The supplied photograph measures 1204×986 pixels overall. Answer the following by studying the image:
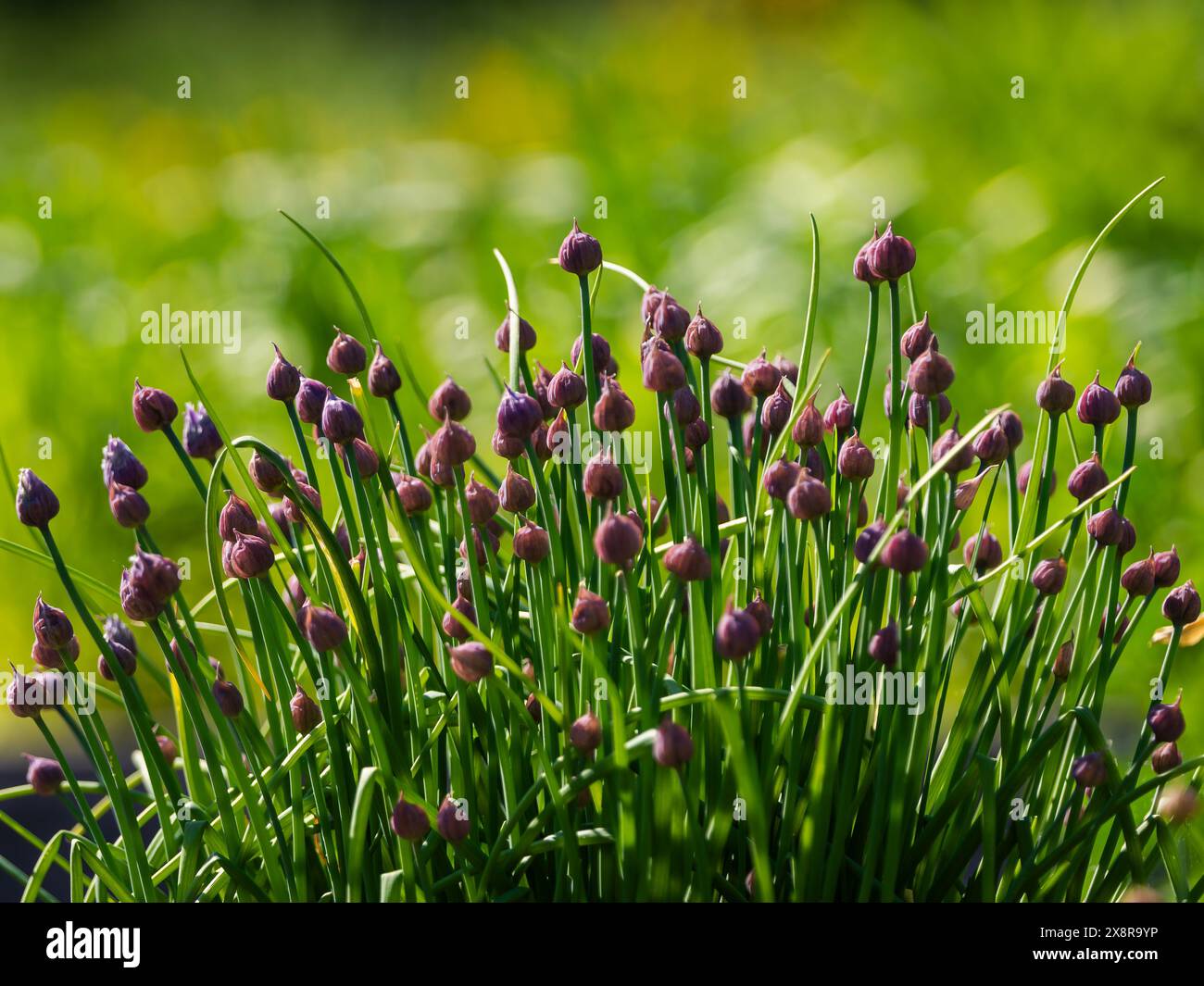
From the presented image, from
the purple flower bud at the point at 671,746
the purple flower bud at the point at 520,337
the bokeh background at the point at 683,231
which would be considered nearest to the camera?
the purple flower bud at the point at 671,746

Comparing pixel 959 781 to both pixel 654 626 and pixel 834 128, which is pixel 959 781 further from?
pixel 834 128

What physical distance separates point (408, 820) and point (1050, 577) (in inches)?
21.4

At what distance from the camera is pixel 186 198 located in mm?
4469

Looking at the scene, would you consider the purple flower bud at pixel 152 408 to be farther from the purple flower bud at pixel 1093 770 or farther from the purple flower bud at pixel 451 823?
the purple flower bud at pixel 1093 770

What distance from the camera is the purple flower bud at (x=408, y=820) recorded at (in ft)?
2.83

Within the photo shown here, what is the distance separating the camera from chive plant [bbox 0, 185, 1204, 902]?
2.95ft

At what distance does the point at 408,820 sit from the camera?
33.9 inches

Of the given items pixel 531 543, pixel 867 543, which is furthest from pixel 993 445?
pixel 531 543

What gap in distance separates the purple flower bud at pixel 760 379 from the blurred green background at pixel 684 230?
5.53 feet

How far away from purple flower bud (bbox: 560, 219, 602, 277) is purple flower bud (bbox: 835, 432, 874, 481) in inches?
10.2

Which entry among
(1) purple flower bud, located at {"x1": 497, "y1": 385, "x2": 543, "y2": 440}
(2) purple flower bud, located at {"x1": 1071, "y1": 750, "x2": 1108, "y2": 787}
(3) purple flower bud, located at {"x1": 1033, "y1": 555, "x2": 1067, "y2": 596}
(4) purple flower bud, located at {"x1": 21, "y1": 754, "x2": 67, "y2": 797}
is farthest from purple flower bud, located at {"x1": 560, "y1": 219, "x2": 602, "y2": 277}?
(4) purple flower bud, located at {"x1": 21, "y1": 754, "x2": 67, "y2": 797}

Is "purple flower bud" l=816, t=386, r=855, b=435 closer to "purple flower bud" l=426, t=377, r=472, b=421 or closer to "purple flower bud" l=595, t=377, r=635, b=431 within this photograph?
"purple flower bud" l=595, t=377, r=635, b=431

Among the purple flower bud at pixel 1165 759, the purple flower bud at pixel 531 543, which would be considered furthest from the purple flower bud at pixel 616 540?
the purple flower bud at pixel 1165 759
